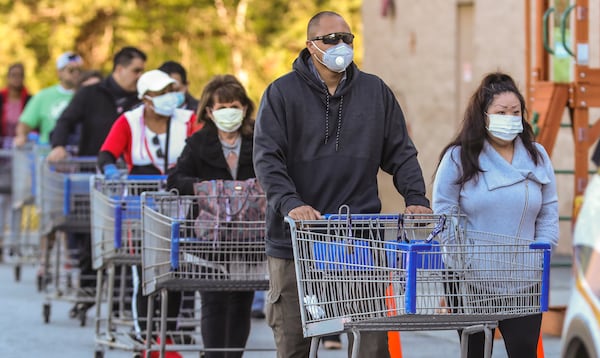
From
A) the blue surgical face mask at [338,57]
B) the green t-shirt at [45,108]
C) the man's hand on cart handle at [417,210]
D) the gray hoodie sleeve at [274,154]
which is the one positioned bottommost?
the man's hand on cart handle at [417,210]

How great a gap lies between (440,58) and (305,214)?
14239mm

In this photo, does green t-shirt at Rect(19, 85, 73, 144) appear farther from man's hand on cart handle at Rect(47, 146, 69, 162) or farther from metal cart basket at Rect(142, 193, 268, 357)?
metal cart basket at Rect(142, 193, 268, 357)

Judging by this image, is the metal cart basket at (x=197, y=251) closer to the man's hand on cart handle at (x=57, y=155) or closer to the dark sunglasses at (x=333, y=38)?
the dark sunglasses at (x=333, y=38)

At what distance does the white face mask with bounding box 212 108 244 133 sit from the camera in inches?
344

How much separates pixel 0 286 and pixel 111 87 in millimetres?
3830

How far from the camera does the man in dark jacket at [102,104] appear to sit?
40.9 feet

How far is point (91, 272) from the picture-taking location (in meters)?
13.1

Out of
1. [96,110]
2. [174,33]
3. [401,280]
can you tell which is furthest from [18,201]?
Result: [174,33]

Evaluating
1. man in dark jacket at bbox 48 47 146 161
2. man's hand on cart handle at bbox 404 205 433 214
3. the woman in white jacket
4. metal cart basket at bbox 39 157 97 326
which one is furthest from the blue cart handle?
man in dark jacket at bbox 48 47 146 161

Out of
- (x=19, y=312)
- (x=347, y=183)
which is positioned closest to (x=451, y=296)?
(x=347, y=183)

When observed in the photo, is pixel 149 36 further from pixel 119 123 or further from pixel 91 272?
pixel 119 123

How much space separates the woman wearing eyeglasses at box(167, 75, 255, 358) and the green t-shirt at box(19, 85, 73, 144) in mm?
7584

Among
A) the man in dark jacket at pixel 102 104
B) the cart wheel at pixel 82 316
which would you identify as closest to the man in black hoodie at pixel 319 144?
the man in dark jacket at pixel 102 104

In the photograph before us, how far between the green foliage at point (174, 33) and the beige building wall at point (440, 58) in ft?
28.3
